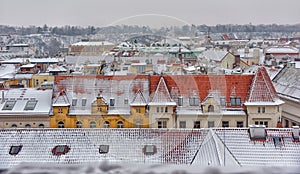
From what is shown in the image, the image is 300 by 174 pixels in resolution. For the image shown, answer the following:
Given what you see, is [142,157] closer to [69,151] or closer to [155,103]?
[69,151]

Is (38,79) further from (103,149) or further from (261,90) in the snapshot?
(103,149)

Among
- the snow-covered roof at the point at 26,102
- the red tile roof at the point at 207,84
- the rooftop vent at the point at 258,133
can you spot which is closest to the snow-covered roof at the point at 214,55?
the red tile roof at the point at 207,84

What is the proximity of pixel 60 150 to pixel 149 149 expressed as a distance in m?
1.19

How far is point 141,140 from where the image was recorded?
6121 millimetres

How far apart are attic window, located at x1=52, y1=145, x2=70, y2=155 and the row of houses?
2.78 m

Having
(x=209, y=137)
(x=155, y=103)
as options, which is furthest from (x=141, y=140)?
(x=155, y=103)

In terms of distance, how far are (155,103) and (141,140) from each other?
9.01ft

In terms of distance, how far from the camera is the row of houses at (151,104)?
8.79 meters

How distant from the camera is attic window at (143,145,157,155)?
19.1 feet

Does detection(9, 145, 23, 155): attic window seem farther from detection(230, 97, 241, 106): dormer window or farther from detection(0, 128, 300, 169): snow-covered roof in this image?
detection(230, 97, 241, 106): dormer window

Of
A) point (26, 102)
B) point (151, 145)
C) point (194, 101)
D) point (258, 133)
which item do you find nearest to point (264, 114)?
point (194, 101)

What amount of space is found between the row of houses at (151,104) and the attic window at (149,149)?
2.74 m

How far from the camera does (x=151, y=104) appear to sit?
881 cm

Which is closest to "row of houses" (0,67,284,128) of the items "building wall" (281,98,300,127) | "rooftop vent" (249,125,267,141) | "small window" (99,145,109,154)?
"building wall" (281,98,300,127)
